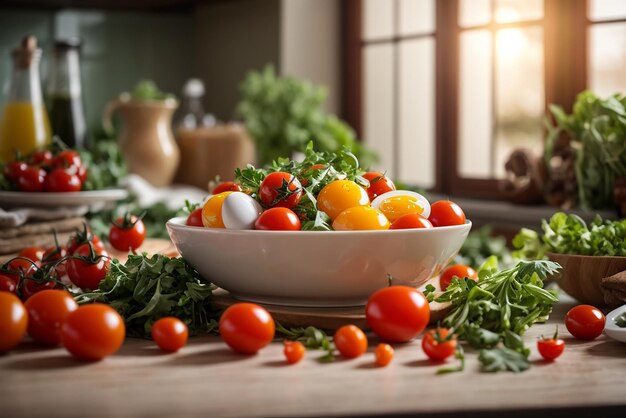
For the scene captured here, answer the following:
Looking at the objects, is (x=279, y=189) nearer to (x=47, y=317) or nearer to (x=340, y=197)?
(x=340, y=197)

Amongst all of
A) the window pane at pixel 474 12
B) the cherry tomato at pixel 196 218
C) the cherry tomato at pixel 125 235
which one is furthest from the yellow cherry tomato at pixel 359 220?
the window pane at pixel 474 12

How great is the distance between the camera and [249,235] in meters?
1.12

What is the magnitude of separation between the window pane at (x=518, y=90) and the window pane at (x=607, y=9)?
0.76 feet

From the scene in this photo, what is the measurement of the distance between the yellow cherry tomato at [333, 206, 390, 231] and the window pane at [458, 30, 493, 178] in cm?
237

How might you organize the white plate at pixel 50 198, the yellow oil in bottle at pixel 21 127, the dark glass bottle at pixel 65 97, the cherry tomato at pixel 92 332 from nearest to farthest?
the cherry tomato at pixel 92 332, the white plate at pixel 50 198, the yellow oil in bottle at pixel 21 127, the dark glass bottle at pixel 65 97

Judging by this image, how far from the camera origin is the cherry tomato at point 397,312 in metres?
1.05

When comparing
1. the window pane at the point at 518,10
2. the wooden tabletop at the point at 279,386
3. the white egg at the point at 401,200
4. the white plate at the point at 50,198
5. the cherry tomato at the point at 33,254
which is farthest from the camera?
the window pane at the point at 518,10

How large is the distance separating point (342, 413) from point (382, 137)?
3247 millimetres

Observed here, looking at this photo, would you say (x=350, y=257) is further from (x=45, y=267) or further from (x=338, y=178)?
(x=45, y=267)

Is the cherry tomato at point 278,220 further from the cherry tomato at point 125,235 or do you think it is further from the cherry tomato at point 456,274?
the cherry tomato at point 125,235

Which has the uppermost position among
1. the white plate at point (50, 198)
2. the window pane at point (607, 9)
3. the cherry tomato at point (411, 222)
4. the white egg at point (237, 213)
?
the window pane at point (607, 9)

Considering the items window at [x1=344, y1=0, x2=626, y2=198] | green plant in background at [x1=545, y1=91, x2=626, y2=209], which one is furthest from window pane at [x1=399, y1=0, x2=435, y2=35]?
green plant in background at [x1=545, y1=91, x2=626, y2=209]

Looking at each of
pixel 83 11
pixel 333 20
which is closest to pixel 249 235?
pixel 333 20

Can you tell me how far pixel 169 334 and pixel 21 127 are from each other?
60.3 inches
